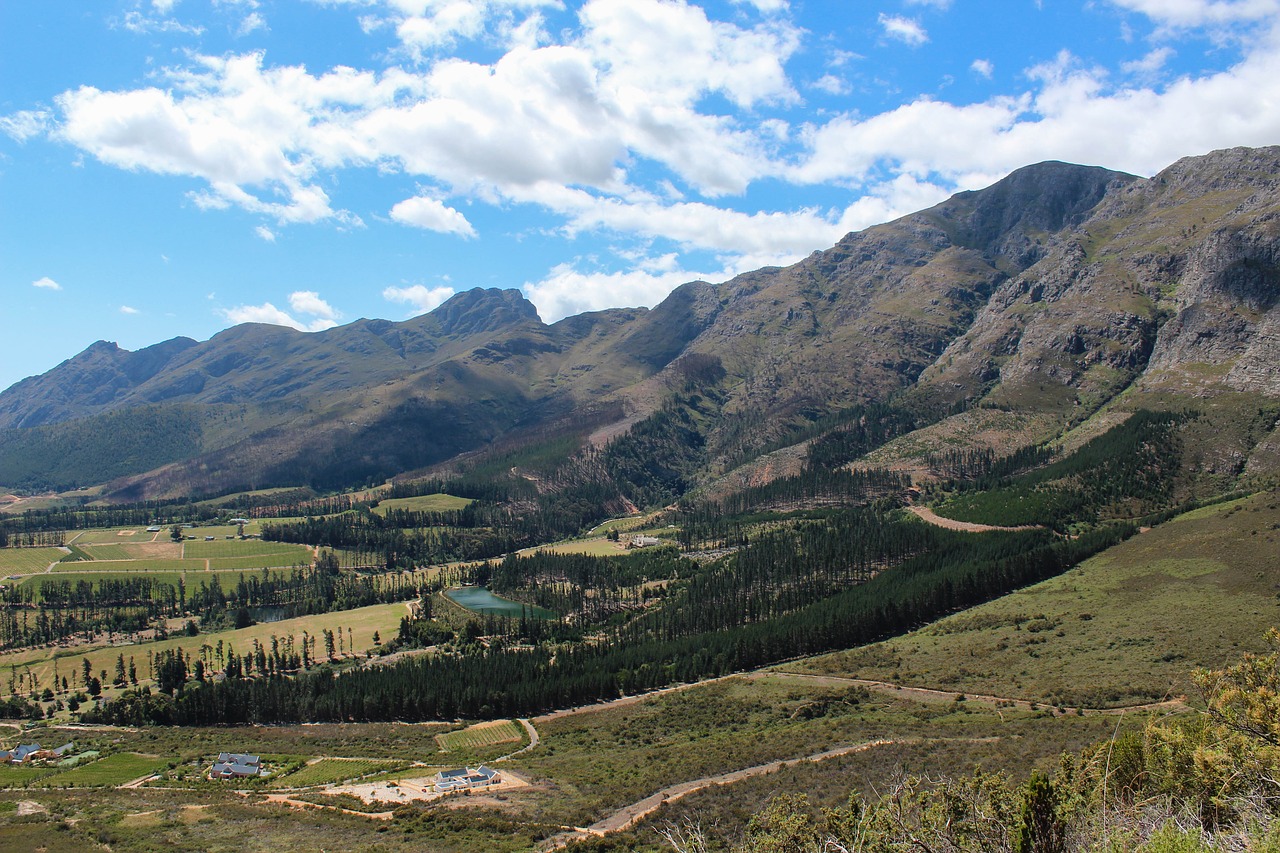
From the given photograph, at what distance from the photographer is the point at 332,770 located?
287 feet

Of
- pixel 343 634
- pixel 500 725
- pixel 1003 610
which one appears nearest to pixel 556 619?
pixel 343 634

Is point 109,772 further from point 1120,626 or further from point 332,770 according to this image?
point 1120,626

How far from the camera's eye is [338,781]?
81812 mm

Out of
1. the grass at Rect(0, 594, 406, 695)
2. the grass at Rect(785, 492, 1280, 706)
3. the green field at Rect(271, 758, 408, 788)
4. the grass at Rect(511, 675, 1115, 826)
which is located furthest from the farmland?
the grass at Rect(785, 492, 1280, 706)

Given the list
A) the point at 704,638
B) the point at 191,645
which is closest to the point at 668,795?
the point at 704,638

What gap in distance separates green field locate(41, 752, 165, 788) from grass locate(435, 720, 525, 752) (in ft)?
112

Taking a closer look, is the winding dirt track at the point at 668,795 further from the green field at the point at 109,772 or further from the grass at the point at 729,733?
the green field at the point at 109,772

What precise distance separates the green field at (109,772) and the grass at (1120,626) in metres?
88.7

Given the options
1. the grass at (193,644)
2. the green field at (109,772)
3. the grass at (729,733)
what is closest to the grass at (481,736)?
the grass at (729,733)

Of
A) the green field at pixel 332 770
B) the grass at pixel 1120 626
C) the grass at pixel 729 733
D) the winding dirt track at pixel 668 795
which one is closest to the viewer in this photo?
the winding dirt track at pixel 668 795

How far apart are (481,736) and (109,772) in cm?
4343

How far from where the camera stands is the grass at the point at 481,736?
99.8 m

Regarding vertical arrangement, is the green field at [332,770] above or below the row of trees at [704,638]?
above

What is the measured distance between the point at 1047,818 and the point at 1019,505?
186185mm
